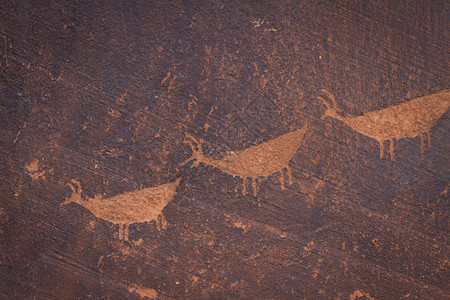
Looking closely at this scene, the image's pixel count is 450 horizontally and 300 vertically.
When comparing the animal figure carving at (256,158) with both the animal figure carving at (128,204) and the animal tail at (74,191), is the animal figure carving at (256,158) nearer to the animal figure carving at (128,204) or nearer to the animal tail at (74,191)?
the animal figure carving at (128,204)

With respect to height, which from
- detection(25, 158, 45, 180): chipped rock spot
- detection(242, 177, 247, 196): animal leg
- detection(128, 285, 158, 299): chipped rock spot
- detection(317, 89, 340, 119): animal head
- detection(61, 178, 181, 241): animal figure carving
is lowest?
detection(128, 285, 158, 299): chipped rock spot

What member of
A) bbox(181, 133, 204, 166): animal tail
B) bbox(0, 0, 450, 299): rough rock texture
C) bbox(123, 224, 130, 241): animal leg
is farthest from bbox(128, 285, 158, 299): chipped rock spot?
bbox(181, 133, 204, 166): animal tail

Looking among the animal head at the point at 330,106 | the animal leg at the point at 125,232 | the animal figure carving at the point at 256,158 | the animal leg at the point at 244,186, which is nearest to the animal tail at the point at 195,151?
the animal figure carving at the point at 256,158

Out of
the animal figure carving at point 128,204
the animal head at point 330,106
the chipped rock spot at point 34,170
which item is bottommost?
the animal figure carving at point 128,204

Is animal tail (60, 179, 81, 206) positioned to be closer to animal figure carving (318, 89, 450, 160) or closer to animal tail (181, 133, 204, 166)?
animal tail (181, 133, 204, 166)

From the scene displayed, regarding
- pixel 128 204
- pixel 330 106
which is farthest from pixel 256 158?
pixel 128 204

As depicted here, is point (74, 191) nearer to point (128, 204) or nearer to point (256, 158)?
point (128, 204)
